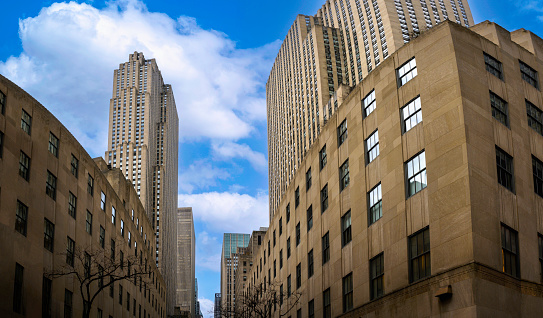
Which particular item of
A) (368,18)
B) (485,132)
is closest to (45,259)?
(485,132)

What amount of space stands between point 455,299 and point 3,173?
27.5 m

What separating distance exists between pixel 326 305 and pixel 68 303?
65.2 ft

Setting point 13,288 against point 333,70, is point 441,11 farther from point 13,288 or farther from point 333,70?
point 13,288

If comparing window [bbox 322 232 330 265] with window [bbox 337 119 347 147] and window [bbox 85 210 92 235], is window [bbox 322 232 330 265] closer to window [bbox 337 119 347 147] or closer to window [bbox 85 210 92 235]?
window [bbox 337 119 347 147]

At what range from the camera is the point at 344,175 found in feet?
148

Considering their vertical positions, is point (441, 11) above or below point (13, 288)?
above

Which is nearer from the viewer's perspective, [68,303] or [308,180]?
[68,303]

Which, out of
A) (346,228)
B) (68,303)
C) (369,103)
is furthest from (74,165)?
(369,103)

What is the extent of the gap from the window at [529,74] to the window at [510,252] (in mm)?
11367

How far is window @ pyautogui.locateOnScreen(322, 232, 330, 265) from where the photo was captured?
1865 inches

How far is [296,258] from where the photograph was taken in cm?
5734

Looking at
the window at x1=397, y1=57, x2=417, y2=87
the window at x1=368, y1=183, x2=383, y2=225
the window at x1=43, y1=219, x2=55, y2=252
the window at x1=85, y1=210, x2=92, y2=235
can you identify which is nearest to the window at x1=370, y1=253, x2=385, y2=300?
the window at x1=368, y1=183, x2=383, y2=225

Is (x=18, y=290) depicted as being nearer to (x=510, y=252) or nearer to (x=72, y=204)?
(x=72, y=204)

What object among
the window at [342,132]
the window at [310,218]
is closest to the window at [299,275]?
the window at [310,218]
